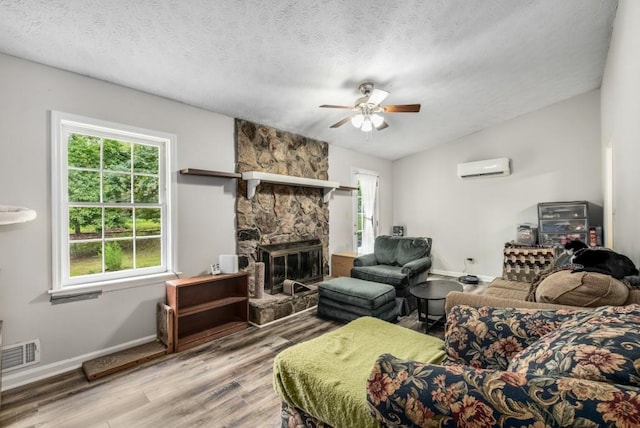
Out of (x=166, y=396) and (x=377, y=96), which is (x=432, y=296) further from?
(x=166, y=396)

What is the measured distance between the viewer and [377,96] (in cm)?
303

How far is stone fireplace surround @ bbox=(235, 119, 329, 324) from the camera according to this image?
3.75 meters

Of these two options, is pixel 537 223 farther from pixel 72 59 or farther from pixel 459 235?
pixel 72 59

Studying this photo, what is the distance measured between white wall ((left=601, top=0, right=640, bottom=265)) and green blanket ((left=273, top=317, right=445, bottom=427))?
2.08 metres

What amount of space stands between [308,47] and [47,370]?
136 inches

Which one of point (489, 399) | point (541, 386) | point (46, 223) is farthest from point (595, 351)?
point (46, 223)

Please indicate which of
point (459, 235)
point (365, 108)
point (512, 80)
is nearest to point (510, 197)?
point (459, 235)

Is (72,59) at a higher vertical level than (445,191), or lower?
higher

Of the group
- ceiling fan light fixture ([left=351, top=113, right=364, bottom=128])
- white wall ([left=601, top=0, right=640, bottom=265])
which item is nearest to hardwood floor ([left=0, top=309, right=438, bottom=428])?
ceiling fan light fixture ([left=351, top=113, right=364, bottom=128])

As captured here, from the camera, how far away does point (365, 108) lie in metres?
3.21

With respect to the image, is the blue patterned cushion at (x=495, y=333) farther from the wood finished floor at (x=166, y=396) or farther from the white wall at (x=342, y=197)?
the white wall at (x=342, y=197)

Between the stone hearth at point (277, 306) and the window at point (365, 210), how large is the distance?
2043 millimetres

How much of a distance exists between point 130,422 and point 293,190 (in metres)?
3.19

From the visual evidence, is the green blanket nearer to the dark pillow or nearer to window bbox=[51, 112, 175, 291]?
window bbox=[51, 112, 175, 291]
